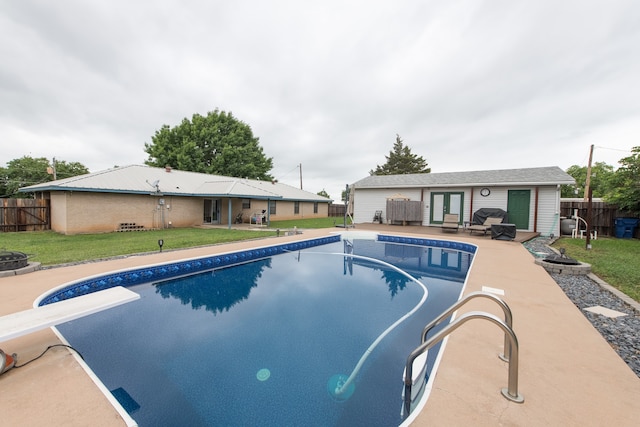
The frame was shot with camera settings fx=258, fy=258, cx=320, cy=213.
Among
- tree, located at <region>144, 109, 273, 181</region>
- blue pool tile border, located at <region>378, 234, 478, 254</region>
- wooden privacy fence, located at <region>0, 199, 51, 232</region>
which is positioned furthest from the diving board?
tree, located at <region>144, 109, 273, 181</region>

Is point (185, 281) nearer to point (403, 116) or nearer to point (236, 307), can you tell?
point (236, 307)

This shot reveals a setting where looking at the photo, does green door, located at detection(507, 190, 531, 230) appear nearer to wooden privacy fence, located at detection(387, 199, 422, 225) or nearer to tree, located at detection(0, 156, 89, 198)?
wooden privacy fence, located at detection(387, 199, 422, 225)

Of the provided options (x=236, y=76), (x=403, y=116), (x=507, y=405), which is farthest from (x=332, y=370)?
(x=403, y=116)

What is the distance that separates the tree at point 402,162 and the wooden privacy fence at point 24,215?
114 feet

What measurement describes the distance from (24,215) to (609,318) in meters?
20.4

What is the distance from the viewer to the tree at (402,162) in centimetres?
3734

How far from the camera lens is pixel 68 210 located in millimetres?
11453

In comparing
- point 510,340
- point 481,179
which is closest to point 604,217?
point 481,179

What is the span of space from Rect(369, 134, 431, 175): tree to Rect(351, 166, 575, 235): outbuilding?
21.2 m

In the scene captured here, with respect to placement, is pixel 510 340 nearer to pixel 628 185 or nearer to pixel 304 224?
pixel 628 185

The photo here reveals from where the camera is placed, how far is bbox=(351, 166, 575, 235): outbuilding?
12445 millimetres

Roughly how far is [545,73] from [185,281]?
1383 centimetres

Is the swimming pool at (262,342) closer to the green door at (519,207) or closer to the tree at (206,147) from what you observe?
the green door at (519,207)

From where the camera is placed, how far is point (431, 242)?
10539mm
